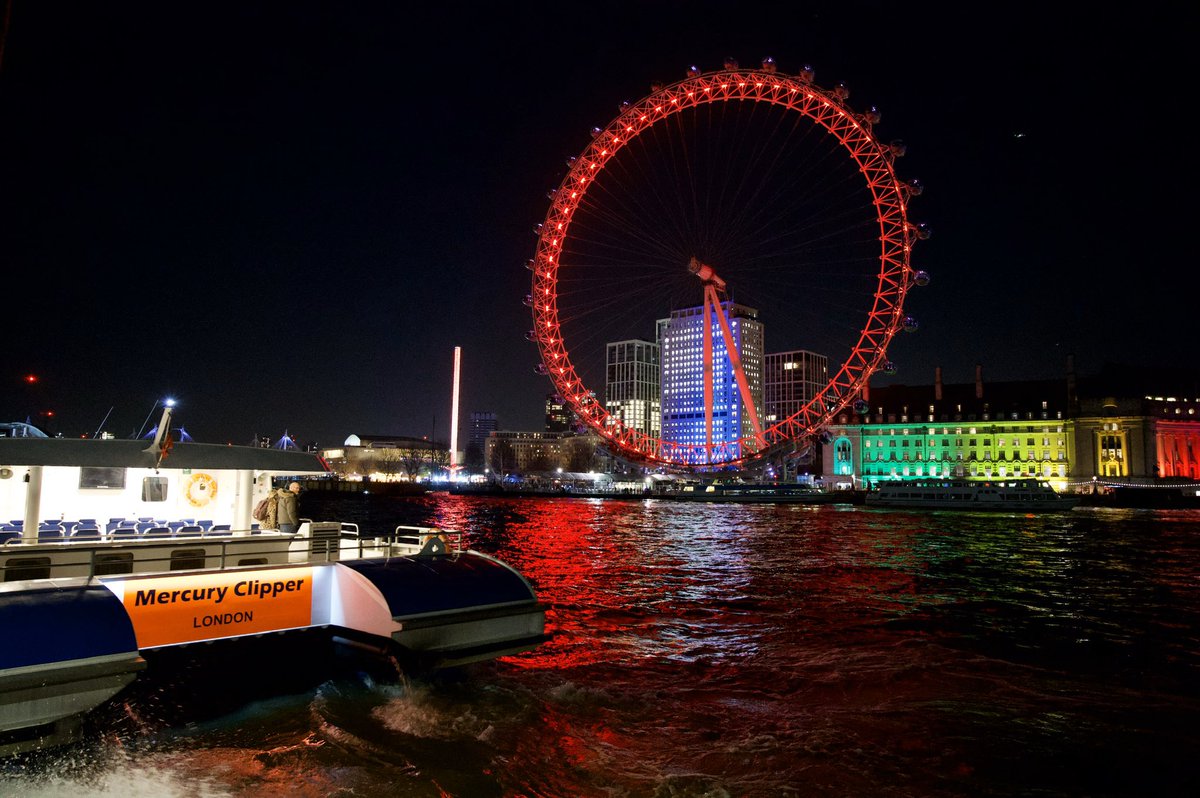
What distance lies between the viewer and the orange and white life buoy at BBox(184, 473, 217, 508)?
47.9 ft

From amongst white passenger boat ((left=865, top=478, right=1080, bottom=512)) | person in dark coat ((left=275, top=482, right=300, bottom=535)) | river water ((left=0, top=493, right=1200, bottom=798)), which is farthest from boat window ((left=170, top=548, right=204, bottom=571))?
white passenger boat ((left=865, top=478, right=1080, bottom=512))

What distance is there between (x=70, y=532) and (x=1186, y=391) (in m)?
168

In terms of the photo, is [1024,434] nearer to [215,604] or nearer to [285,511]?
[285,511]

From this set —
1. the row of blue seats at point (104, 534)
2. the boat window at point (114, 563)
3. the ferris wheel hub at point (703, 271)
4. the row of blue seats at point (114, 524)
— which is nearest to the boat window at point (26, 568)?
the boat window at point (114, 563)

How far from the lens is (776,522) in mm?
63656

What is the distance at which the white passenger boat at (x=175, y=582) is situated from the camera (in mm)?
8195

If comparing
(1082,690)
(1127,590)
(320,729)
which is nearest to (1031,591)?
(1127,590)

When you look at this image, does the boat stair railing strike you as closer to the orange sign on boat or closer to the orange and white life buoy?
the orange sign on boat

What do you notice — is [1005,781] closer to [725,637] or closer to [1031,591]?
[725,637]

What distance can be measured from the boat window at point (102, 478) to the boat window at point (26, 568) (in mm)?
4279

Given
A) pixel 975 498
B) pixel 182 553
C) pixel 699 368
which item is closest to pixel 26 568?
pixel 182 553

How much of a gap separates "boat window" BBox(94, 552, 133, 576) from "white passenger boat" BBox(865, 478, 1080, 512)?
92267 millimetres

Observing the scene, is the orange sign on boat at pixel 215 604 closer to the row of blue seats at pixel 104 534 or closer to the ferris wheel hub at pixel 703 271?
the row of blue seats at pixel 104 534

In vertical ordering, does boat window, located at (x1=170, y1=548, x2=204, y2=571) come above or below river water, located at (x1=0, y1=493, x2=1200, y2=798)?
above
